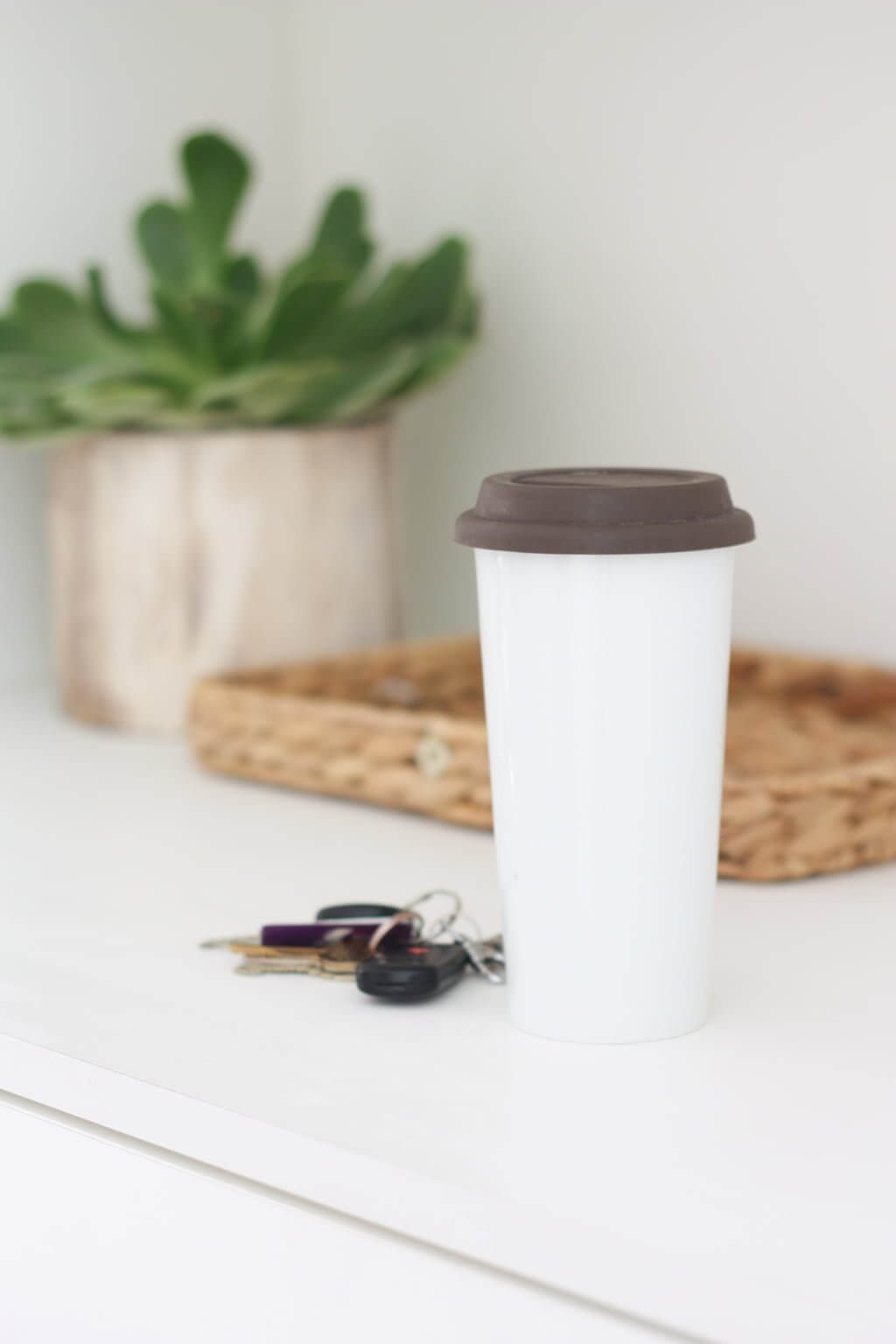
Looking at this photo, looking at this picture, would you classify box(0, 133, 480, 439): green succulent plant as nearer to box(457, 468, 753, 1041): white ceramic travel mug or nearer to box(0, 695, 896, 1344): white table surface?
box(0, 695, 896, 1344): white table surface

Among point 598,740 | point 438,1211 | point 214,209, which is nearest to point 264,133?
point 214,209

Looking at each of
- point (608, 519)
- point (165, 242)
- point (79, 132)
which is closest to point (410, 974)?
point (608, 519)

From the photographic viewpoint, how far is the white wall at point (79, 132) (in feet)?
3.24

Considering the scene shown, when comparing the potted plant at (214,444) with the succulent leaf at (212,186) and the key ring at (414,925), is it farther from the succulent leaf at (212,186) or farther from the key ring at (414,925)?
the key ring at (414,925)

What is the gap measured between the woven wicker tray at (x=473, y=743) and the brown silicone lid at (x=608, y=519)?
18cm

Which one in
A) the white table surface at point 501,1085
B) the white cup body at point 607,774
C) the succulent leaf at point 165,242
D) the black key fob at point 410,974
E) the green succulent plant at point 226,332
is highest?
the succulent leaf at point 165,242

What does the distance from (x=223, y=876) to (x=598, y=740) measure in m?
0.24

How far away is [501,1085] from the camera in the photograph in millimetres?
429

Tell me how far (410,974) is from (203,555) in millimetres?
445

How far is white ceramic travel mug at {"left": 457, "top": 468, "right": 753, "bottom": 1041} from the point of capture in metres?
0.43

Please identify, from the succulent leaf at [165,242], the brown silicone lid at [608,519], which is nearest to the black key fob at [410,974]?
the brown silicone lid at [608,519]

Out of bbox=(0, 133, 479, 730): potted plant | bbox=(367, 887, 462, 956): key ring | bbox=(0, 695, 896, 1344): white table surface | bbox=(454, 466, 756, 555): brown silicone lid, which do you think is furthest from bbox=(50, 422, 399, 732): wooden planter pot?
bbox=(454, 466, 756, 555): brown silicone lid

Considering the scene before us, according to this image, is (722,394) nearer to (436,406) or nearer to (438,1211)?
(436,406)

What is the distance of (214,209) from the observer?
883 mm
